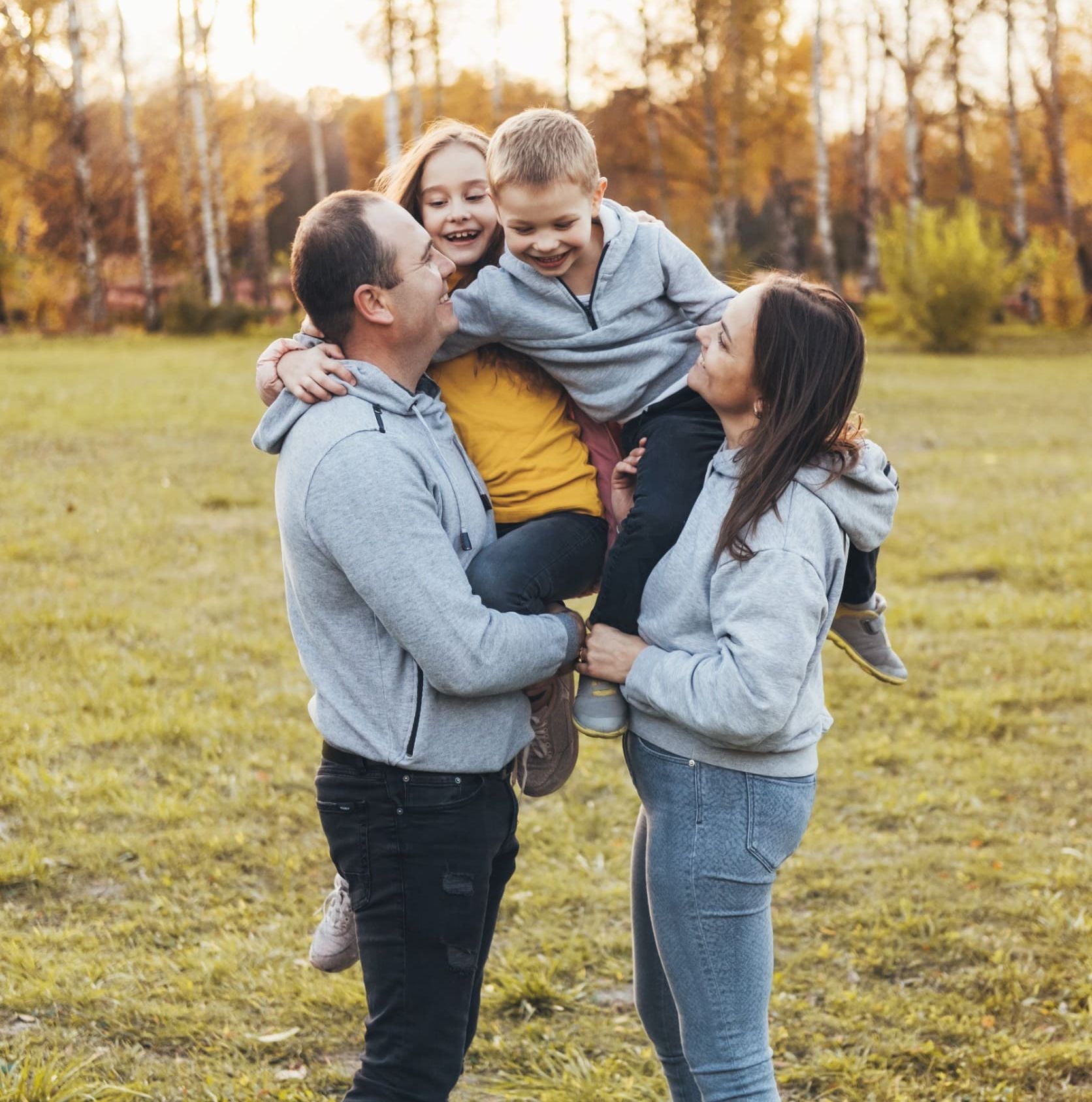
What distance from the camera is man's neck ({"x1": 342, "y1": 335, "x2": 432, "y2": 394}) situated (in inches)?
89.3

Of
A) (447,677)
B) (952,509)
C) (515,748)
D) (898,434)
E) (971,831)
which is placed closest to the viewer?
(447,677)

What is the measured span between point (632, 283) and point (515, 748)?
1.01 metres

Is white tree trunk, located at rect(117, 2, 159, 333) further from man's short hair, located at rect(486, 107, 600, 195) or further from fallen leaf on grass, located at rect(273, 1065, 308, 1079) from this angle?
man's short hair, located at rect(486, 107, 600, 195)

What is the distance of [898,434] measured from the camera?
13.1 meters

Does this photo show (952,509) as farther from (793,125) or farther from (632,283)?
(793,125)

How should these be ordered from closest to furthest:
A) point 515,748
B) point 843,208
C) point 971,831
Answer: point 515,748 → point 971,831 → point 843,208

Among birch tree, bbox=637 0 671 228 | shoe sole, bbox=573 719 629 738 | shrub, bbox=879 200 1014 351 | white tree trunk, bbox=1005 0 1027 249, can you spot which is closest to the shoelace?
shoe sole, bbox=573 719 629 738

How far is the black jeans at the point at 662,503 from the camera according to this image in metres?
2.29

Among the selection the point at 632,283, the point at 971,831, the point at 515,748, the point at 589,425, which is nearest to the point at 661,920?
the point at 515,748

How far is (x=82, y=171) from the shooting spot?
2464 centimetres

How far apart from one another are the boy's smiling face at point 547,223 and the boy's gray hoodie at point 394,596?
1.62 ft

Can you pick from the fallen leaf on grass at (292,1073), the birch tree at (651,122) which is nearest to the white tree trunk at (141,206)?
the birch tree at (651,122)

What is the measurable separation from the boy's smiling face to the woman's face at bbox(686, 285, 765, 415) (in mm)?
512

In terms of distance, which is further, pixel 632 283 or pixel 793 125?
pixel 793 125
